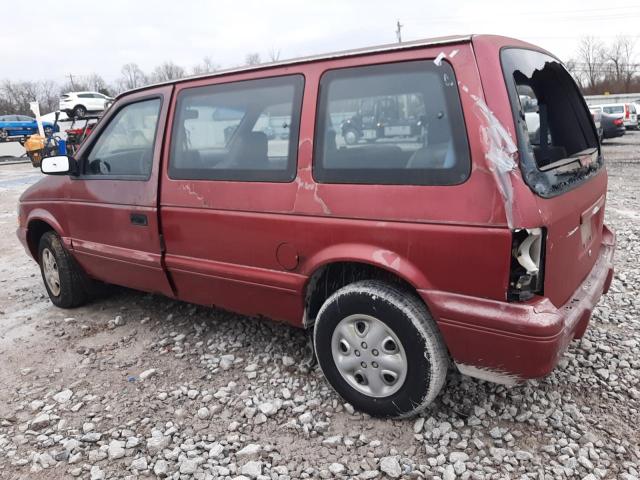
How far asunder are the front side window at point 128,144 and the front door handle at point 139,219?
265 millimetres

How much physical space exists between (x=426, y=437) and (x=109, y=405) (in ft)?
5.95

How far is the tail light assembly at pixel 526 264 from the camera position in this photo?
2.04m

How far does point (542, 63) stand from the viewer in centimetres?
275

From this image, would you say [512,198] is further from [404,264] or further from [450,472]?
[450,472]

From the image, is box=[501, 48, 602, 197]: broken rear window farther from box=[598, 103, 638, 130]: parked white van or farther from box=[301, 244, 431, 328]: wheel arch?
box=[598, 103, 638, 130]: parked white van

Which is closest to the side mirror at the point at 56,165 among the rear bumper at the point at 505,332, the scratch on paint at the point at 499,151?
the rear bumper at the point at 505,332

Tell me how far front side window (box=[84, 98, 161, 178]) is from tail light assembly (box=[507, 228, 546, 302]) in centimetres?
239

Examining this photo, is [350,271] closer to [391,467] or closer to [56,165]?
[391,467]

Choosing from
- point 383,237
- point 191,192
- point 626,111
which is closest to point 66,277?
point 191,192

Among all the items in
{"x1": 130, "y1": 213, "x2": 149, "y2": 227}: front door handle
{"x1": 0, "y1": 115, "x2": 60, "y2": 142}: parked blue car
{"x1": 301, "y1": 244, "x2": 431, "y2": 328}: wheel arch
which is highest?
{"x1": 0, "y1": 115, "x2": 60, "y2": 142}: parked blue car

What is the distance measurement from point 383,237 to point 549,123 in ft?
5.27

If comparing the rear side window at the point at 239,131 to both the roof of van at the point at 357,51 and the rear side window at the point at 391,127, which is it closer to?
the roof of van at the point at 357,51

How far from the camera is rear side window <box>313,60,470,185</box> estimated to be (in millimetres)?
2207

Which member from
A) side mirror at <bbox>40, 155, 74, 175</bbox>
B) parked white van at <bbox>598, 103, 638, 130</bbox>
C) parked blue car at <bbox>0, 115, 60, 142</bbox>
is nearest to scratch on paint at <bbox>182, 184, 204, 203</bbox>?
side mirror at <bbox>40, 155, 74, 175</bbox>
